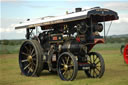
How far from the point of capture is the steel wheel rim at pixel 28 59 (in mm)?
13961

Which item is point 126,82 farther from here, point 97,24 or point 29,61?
point 29,61

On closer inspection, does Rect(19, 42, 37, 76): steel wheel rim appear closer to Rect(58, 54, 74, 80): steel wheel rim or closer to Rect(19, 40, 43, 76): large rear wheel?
Rect(19, 40, 43, 76): large rear wheel

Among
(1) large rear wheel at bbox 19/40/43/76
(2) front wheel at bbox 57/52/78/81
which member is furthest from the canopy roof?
(2) front wheel at bbox 57/52/78/81

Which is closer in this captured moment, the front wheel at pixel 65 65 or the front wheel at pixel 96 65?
the front wheel at pixel 65 65

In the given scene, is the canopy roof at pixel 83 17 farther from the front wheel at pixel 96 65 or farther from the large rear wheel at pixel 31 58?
the front wheel at pixel 96 65

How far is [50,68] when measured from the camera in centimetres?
1324

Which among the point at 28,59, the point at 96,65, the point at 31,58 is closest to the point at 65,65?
the point at 96,65

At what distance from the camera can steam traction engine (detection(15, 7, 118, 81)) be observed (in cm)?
1199


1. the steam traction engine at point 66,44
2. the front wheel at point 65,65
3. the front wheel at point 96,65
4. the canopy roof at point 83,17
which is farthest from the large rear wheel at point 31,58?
the front wheel at point 96,65

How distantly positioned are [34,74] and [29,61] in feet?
2.65

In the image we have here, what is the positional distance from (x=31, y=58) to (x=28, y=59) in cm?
22

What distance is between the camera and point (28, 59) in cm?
1409

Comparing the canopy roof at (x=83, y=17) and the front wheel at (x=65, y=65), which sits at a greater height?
the canopy roof at (x=83, y=17)

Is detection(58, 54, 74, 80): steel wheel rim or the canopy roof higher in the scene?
the canopy roof
